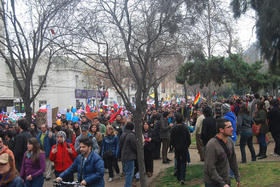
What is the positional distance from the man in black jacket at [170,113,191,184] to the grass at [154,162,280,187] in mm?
287

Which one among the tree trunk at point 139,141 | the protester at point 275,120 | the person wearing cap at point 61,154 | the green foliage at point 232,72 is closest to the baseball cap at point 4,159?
the person wearing cap at point 61,154

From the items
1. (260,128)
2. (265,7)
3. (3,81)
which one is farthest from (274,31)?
(3,81)

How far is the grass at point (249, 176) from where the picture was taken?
20.9 feet

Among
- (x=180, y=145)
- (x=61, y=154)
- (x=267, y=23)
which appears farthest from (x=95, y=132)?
(x=267, y=23)

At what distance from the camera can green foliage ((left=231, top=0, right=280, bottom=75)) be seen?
966 centimetres

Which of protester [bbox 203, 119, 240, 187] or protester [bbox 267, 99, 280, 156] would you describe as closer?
protester [bbox 203, 119, 240, 187]

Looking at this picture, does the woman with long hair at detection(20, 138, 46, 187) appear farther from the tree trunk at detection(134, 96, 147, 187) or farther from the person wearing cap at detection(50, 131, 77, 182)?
the tree trunk at detection(134, 96, 147, 187)

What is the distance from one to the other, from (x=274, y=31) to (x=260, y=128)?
11.6ft

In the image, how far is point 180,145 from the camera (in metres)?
7.46

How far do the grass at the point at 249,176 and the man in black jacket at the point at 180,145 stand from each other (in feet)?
0.94

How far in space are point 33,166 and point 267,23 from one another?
27.9 feet

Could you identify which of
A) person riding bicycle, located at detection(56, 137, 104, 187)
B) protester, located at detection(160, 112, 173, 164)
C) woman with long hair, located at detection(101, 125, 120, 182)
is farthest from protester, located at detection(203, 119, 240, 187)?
protester, located at detection(160, 112, 173, 164)

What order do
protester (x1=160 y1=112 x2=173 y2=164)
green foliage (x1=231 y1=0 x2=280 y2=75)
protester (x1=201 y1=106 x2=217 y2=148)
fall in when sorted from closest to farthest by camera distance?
protester (x1=201 y1=106 x2=217 y2=148) → green foliage (x1=231 y1=0 x2=280 y2=75) → protester (x1=160 y1=112 x2=173 y2=164)

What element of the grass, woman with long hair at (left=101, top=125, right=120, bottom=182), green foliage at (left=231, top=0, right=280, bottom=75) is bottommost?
the grass
